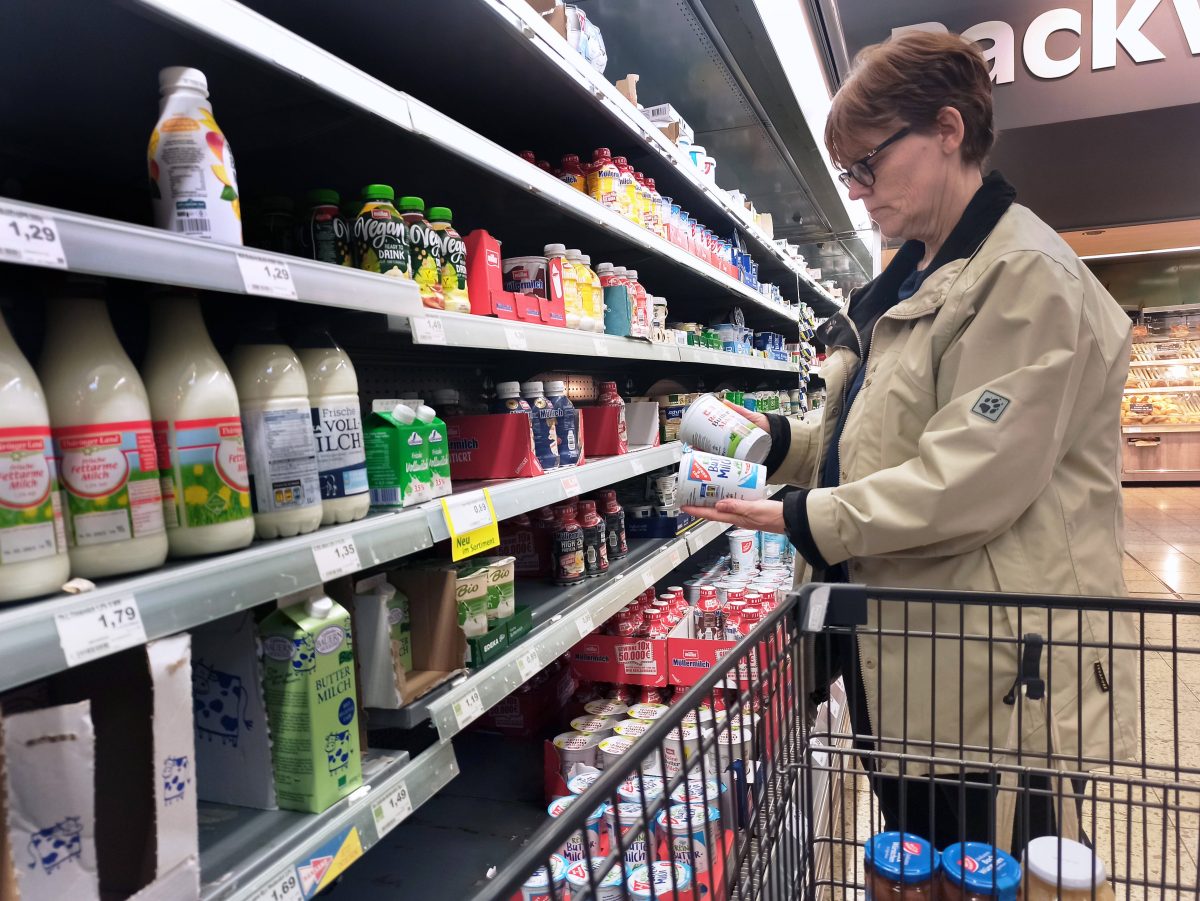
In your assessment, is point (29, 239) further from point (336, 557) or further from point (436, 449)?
point (436, 449)

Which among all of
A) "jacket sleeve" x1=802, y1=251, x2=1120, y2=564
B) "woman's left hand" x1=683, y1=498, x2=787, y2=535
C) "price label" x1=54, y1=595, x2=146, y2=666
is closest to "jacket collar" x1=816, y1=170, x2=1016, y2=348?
"jacket sleeve" x1=802, y1=251, x2=1120, y2=564

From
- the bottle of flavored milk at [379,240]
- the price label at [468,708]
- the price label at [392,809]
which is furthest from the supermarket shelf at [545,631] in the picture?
the bottle of flavored milk at [379,240]

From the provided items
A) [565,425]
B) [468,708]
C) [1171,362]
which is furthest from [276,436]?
[1171,362]

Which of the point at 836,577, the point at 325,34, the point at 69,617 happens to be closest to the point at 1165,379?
the point at 836,577

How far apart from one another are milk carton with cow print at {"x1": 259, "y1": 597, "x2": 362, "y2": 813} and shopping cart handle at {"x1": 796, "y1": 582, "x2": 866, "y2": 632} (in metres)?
0.63

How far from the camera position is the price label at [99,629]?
0.71 m

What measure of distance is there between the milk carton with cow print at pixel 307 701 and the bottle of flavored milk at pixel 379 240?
0.55 metres

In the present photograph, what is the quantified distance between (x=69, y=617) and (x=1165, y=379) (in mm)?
10984

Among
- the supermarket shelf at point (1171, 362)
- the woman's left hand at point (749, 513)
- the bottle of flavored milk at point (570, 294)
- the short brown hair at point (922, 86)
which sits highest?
the short brown hair at point (922, 86)

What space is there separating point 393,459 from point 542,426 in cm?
54

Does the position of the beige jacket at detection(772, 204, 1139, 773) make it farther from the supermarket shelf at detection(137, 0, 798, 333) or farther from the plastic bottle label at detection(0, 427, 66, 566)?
the plastic bottle label at detection(0, 427, 66, 566)

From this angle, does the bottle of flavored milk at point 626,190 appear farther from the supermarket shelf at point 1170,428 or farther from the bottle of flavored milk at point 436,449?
the supermarket shelf at point 1170,428

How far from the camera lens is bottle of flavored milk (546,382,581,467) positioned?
6.13 ft

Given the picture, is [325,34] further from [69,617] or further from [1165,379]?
[1165,379]
